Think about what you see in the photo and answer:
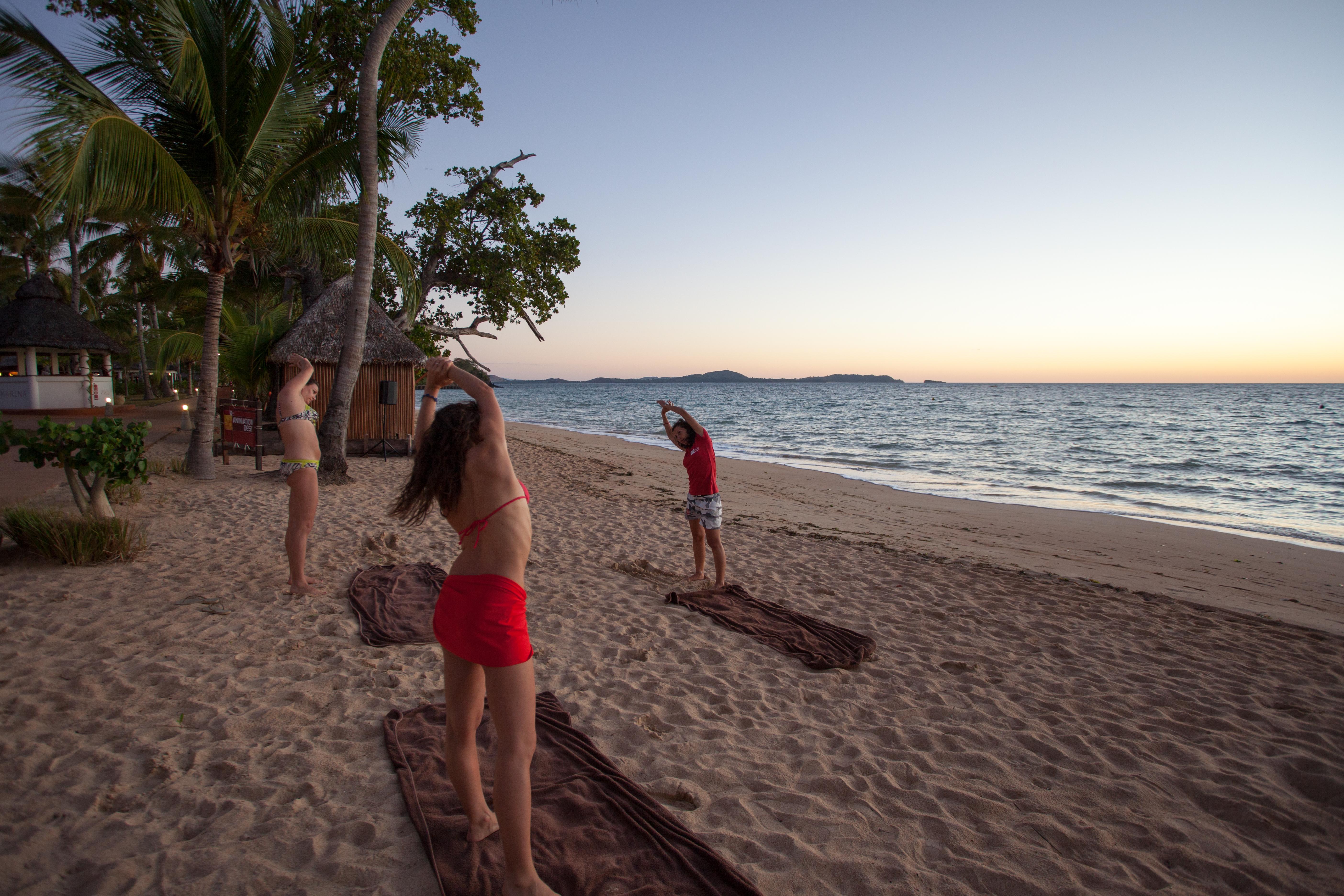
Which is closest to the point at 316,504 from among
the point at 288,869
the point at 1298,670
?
the point at 288,869

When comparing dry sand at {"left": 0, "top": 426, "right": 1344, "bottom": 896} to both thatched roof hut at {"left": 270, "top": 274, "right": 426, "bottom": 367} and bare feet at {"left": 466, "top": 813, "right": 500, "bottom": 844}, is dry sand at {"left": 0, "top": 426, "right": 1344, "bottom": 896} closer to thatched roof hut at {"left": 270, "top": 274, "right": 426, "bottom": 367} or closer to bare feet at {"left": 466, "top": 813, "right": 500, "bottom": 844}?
bare feet at {"left": 466, "top": 813, "right": 500, "bottom": 844}

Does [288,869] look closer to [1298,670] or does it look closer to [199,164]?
[1298,670]

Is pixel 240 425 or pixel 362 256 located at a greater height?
pixel 362 256

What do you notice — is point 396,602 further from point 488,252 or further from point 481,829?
point 488,252

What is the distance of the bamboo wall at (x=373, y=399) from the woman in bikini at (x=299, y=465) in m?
8.82

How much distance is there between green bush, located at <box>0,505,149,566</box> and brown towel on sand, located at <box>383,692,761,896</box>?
158 inches

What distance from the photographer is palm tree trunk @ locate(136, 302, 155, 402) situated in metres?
27.8

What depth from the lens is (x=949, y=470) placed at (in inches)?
709

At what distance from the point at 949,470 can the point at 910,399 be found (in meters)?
58.0

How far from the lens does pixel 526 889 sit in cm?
203

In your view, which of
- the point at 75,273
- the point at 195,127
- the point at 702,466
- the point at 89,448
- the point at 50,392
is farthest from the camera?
the point at 75,273

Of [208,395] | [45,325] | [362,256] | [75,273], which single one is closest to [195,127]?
[362,256]

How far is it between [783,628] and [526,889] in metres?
3.14

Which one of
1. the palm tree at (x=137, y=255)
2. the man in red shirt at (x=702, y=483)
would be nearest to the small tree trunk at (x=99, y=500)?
the man in red shirt at (x=702, y=483)
